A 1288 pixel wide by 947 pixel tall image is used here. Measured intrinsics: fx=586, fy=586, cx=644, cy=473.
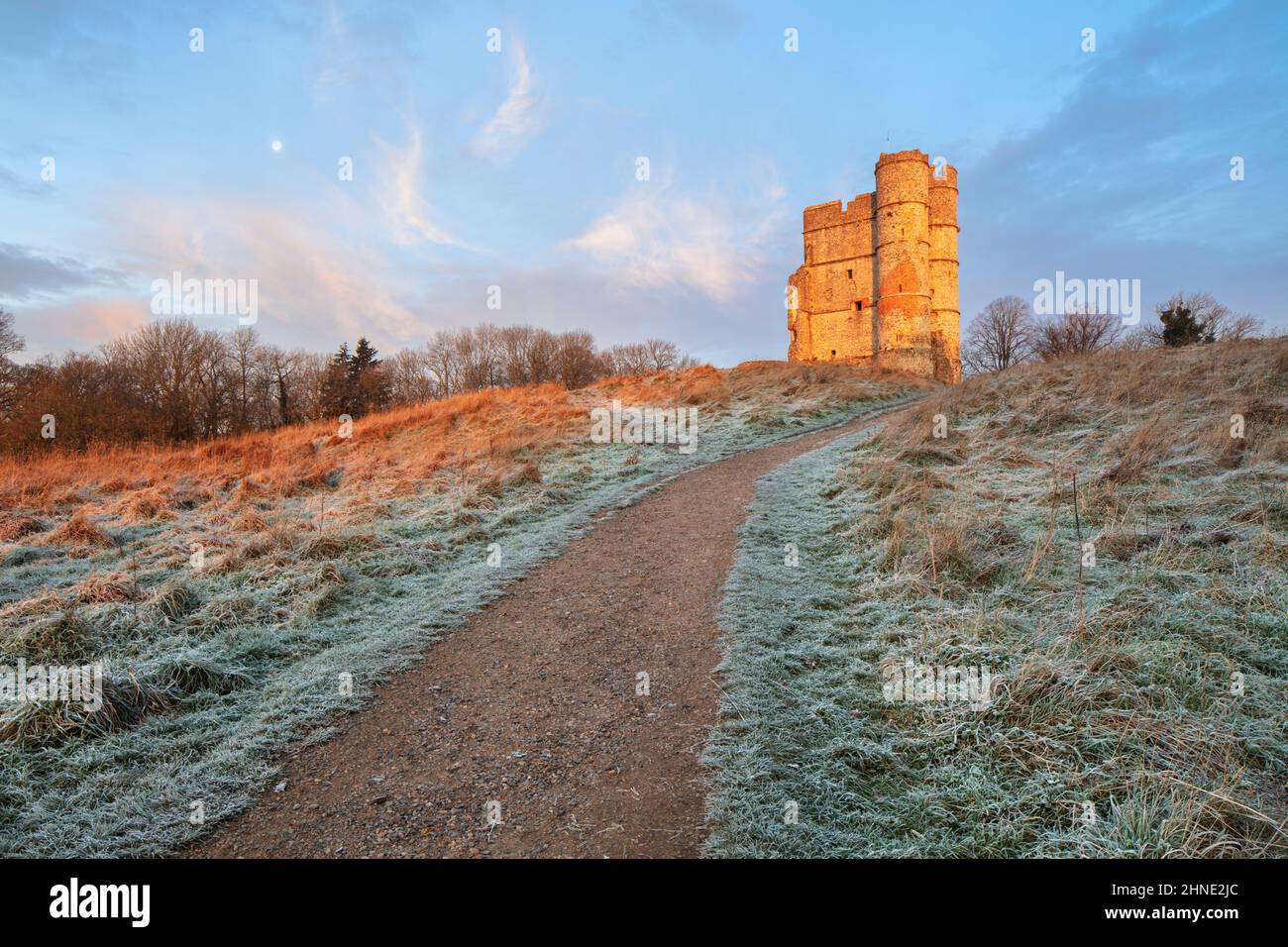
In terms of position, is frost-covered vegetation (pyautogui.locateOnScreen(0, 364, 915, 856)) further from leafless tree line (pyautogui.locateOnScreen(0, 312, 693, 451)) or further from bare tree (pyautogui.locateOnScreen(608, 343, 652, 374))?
bare tree (pyautogui.locateOnScreen(608, 343, 652, 374))

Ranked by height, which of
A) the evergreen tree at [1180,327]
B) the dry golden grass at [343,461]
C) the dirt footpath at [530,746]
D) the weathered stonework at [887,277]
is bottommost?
the dirt footpath at [530,746]

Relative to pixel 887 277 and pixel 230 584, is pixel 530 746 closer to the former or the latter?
pixel 230 584

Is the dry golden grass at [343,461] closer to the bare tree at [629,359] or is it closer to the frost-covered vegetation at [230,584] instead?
the frost-covered vegetation at [230,584]

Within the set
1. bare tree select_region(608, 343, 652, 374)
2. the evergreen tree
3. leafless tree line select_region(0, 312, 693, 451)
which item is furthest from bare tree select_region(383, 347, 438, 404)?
the evergreen tree

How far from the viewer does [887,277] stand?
3762 centimetres

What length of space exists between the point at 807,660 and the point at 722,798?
6.31 ft

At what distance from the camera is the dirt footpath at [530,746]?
3096mm

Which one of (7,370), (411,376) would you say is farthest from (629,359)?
(7,370)

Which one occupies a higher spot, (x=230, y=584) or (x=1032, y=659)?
(x=230, y=584)

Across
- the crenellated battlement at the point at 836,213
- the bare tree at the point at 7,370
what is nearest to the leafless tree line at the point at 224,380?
the bare tree at the point at 7,370

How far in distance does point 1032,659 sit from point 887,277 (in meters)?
38.5

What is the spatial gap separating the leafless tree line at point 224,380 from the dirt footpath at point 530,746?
972 inches
